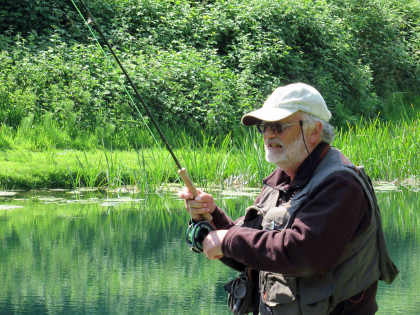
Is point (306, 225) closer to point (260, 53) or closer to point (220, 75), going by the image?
point (220, 75)

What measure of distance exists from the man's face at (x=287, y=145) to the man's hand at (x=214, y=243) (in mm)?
317

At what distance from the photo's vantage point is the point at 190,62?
12211 millimetres

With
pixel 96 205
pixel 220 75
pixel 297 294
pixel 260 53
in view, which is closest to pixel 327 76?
pixel 260 53

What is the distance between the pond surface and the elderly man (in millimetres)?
2258

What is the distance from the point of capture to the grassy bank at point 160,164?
8.72 metres

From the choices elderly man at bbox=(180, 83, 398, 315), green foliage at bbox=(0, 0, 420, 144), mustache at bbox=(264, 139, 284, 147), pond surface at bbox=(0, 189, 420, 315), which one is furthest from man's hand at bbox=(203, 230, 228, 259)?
green foliage at bbox=(0, 0, 420, 144)

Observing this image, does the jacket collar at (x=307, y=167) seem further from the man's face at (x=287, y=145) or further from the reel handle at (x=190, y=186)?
the reel handle at (x=190, y=186)

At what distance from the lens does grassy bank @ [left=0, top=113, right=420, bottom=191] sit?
8.72m

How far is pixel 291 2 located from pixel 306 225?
12636mm

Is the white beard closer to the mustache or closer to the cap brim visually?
the mustache

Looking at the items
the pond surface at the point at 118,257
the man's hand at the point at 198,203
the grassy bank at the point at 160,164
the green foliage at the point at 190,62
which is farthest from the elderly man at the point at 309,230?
the green foliage at the point at 190,62

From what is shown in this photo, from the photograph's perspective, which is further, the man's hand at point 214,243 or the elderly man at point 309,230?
the man's hand at point 214,243

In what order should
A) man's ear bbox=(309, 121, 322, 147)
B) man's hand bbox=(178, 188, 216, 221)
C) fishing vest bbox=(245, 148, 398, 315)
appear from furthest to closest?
1. man's hand bbox=(178, 188, 216, 221)
2. man's ear bbox=(309, 121, 322, 147)
3. fishing vest bbox=(245, 148, 398, 315)

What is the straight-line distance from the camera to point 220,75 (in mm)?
11891
